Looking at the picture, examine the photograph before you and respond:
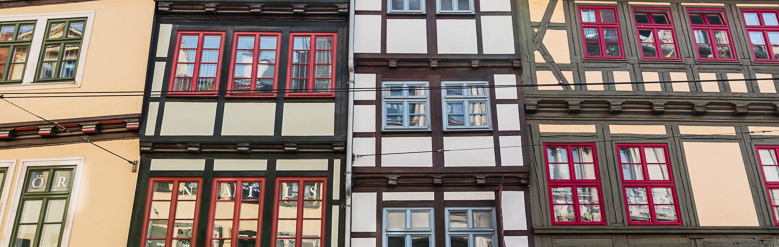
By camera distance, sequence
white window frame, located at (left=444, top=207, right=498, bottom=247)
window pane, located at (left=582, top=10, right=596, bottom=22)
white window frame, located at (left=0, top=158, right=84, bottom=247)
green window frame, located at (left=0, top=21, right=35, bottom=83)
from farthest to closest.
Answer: window pane, located at (left=582, top=10, right=596, bottom=22)
green window frame, located at (left=0, top=21, right=35, bottom=83)
white window frame, located at (left=0, top=158, right=84, bottom=247)
white window frame, located at (left=444, top=207, right=498, bottom=247)

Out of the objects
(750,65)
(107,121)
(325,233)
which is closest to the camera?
(325,233)

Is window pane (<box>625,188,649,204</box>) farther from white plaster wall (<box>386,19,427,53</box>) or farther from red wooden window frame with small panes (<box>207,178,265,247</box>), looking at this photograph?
red wooden window frame with small panes (<box>207,178,265,247</box>)

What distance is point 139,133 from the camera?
12.4 m

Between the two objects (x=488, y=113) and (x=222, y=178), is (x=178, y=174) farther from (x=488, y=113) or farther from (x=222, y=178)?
(x=488, y=113)

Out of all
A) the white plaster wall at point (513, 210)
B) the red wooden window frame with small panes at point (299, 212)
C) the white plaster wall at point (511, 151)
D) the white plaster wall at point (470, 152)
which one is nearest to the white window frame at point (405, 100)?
the white plaster wall at point (470, 152)

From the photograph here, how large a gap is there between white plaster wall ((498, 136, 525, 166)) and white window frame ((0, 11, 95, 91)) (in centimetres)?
856

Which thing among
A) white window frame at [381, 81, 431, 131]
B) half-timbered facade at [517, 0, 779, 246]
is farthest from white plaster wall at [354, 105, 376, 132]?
half-timbered facade at [517, 0, 779, 246]

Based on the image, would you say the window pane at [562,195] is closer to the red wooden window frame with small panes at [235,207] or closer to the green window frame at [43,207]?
the red wooden window frame with small panes at [235,207]

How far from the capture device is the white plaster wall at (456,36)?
1320 centimetres

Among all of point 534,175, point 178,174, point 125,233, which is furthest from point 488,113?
point 125,233

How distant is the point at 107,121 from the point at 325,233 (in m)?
4.83

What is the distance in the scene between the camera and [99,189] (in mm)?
12164

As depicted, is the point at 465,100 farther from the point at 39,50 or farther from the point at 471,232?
the point at 39,50

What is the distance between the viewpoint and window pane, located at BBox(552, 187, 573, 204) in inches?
477
